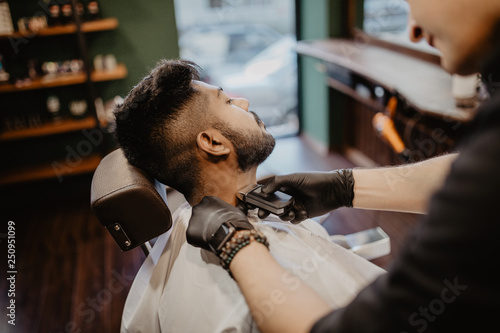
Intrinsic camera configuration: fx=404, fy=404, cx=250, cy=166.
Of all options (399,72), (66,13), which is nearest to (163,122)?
(399,72)

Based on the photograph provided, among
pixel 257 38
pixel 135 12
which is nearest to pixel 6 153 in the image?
pixel 135 12

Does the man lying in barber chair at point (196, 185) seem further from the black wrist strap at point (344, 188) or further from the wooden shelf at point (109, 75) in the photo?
the wooden shelf at point (109, 75)

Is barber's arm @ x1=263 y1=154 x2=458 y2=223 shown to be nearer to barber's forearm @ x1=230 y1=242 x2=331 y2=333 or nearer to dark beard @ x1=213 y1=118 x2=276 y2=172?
dark beard @ x1=213 y1=118 x2=276 y2=172

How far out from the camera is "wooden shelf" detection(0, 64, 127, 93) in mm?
3402

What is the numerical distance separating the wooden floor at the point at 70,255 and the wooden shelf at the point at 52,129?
1.84 ft

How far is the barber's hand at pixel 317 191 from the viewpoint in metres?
1.45

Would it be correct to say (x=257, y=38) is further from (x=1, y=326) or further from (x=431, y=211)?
(x=431, y=211)

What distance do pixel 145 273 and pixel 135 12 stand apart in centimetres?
298

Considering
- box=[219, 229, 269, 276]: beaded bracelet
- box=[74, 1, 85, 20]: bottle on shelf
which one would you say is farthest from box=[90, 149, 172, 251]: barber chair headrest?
box=[74, 1, 85, 20]: bottle on shelf

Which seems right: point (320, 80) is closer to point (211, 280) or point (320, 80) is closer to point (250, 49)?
point (250, 49)

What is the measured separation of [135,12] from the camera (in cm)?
372

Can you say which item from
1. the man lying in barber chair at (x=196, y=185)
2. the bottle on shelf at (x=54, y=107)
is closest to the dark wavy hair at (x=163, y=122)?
the man lying in barber chair at (x=196, y=185)

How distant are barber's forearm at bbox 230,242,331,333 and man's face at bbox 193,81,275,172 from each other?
18.6 inches

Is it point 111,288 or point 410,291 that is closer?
point 410,291
